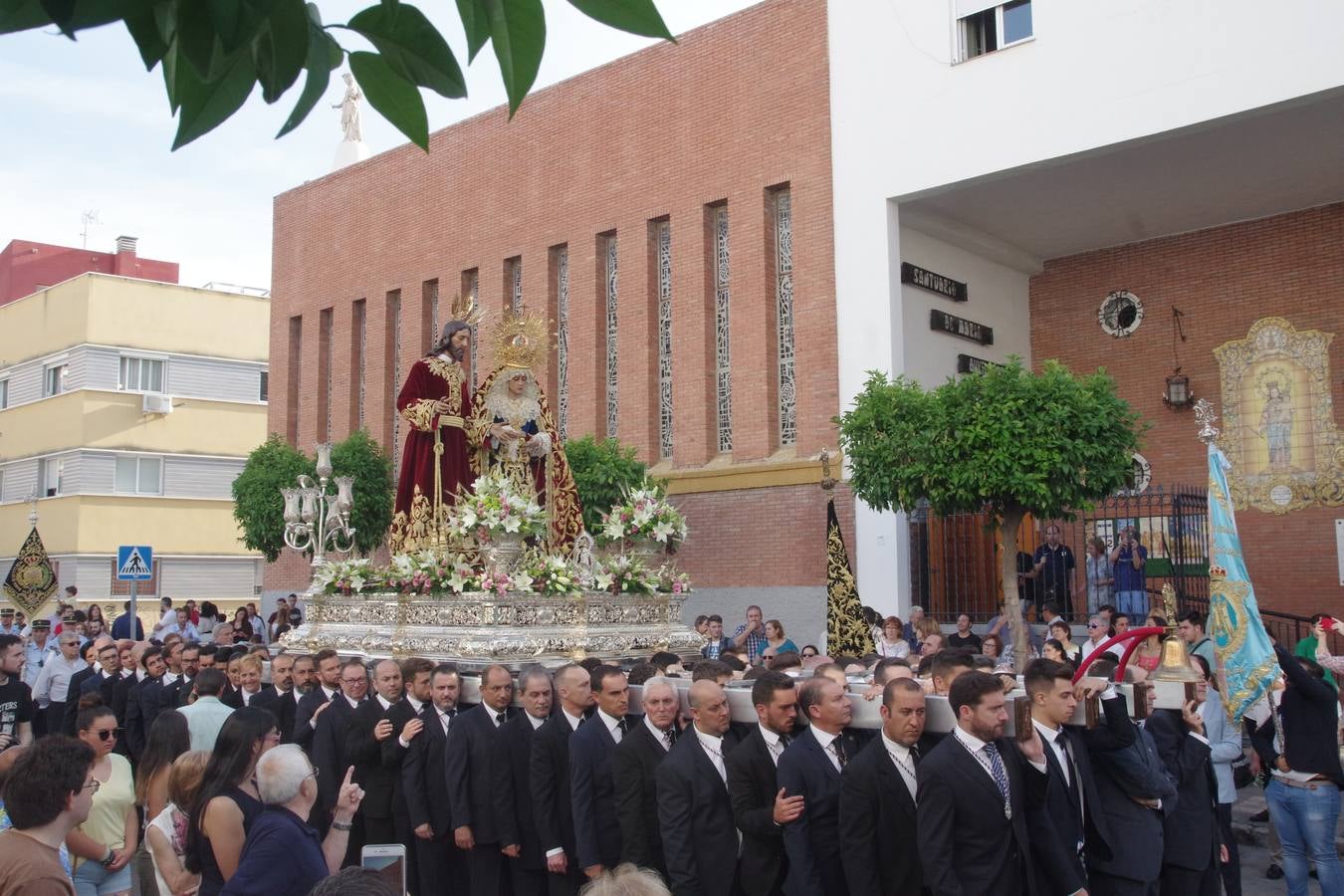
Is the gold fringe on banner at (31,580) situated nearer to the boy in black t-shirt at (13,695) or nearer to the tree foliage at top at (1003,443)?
the boy in black t-shirt at (13,695)

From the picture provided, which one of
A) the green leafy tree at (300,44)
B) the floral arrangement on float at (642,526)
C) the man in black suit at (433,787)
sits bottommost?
the man in black suit at (433,787)

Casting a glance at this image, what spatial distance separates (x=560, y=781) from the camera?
675cm

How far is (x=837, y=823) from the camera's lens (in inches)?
211

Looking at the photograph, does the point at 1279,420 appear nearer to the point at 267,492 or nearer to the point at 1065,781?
the point at 1065,781

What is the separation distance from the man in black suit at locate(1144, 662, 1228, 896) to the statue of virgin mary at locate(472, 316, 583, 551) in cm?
644

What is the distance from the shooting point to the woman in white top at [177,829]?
5086mm

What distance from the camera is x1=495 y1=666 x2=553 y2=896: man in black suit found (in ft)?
22.5

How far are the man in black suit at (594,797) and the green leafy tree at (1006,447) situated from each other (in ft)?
29.1

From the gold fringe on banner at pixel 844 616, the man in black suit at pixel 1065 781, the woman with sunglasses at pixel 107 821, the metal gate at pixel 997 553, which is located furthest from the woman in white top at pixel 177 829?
the metal gate at pixel 997 553

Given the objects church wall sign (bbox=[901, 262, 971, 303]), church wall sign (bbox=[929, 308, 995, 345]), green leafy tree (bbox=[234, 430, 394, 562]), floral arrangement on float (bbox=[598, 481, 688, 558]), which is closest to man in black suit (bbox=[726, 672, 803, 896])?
floral arrangement on float (bbox=[598, 481, 688, 558])

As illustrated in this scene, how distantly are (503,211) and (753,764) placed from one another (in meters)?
19.5

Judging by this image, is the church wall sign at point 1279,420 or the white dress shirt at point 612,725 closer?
the white dress shirt at point 612,725

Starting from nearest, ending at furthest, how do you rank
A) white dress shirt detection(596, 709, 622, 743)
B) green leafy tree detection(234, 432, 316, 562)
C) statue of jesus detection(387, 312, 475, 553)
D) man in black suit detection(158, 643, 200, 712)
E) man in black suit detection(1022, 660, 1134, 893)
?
man in black suit detection(1022, 660, 1134, 893)
white dress shirt detection(596, 709, 622, 743)
man in black suit detection(158, 643, 200, 712)
statue of jesus detection(387, 312, 475, 553)
green leafy tree detection(234, 432, 316, 562)

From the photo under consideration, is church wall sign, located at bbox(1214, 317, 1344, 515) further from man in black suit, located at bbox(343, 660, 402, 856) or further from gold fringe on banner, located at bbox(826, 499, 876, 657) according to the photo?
man in black suit, located at bbox(343, 660, 402, 856)
